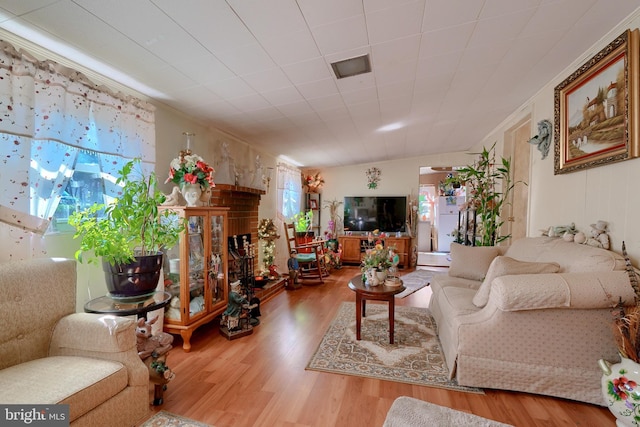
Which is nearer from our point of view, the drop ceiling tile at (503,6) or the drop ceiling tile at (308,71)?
the drop ceiling tile at (503,6)

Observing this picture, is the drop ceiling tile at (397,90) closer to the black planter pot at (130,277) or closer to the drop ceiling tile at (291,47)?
the drop ceiling tile at (291,47)

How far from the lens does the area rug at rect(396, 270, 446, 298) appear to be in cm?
389

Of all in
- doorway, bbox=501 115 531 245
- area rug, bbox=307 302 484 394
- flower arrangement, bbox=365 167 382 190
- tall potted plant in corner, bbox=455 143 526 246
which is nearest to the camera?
area rug, bbox=307 302 484 394

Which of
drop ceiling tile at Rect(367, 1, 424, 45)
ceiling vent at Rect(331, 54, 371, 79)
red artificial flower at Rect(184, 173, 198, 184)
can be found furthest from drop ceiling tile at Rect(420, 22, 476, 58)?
red artificial flower at Rect(184, 173, 198, 184)

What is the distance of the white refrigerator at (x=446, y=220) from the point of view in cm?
772

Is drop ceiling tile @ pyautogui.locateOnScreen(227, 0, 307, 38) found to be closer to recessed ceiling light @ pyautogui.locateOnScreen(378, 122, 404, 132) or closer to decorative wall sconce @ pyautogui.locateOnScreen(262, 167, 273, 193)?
recessed ceiling light @ pyautogui.locateOnScreen(378, 122, 404, 132)

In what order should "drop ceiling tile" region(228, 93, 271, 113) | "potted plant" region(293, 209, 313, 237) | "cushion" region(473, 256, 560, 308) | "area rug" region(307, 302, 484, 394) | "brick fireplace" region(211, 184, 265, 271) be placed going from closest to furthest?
"cushion" region(473, 256, 560, 308)
"area rug" region(307, 302, 484, 394)
"drop ceiling tile" region(228, 93, 271, 113)
"brick fireplace" region(211, 184, 265, 271)
"potted plant" region(293, 209, 313, 237)

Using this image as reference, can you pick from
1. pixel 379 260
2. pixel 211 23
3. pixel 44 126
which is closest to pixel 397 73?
pixel 211 23

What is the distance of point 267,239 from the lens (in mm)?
4211

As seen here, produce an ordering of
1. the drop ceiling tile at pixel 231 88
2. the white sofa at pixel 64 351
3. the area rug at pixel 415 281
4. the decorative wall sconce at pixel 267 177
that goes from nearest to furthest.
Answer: the white sofa at pixel 64 351, the drop ceiling tile at pixel 231 88, the area rug at pixel 415 281, the decorative wall sconce at pixel 267 177

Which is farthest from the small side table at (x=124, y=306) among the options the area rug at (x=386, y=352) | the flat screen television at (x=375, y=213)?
the flat screen television at (x=375, y=213)

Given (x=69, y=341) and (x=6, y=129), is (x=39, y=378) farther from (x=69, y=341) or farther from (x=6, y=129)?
(x=6, y=129)

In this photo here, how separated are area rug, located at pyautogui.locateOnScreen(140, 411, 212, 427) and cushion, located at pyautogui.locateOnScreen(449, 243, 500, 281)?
2609 millimetres

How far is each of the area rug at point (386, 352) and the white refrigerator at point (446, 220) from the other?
548 centimetres
